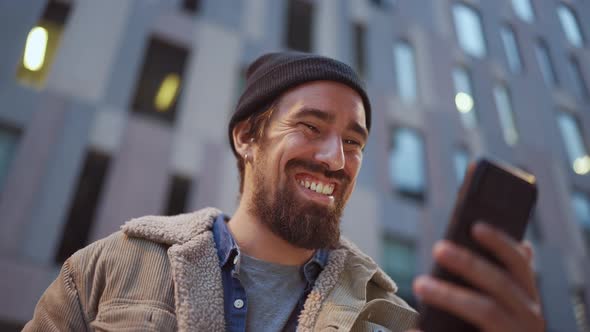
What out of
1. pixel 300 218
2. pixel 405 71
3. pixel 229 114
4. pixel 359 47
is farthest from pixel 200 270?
pixel 405 71

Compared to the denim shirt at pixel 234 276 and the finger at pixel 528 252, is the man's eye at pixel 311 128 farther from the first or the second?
the finger at pixel 528 252

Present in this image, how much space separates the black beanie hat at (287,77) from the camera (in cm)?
242

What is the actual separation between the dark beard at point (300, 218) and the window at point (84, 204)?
5.36m

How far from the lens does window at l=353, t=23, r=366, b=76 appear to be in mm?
10734

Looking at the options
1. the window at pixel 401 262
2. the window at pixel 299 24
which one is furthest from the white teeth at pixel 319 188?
the window at pixel 299 24

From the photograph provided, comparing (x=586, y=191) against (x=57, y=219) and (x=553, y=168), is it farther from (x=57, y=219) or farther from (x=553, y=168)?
(x=57, y=219)

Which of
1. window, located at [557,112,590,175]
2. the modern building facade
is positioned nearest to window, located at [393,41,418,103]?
the modern building facade

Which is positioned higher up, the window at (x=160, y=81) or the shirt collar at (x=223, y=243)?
the window at (x=160, y=81)

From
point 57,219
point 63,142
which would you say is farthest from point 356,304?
point 63,142

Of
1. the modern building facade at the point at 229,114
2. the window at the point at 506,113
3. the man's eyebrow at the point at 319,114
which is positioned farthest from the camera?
the window at the point at 506,113

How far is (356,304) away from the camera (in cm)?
199

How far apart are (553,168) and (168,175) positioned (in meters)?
11.0

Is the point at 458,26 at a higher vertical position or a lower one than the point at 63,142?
higher

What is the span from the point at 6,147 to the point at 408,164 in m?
7.89
